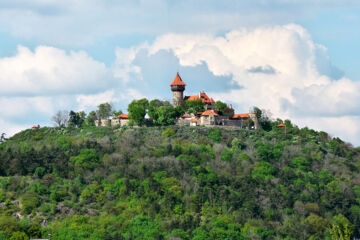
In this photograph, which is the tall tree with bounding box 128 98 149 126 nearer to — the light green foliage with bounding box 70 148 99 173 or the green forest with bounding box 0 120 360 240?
the green forest with bounding box 0 120 360 240

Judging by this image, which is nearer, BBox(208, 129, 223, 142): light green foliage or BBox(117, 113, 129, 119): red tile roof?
BBox(208, 129, 223, 142): light green foliage

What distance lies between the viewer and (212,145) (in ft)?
408

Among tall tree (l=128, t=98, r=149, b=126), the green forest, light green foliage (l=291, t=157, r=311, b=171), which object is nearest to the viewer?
the green forest

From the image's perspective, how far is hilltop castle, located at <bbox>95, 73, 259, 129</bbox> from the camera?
130000 mm

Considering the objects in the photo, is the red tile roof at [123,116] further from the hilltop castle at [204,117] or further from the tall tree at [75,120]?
the tall tree at [75,120]

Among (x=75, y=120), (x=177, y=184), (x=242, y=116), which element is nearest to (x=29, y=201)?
(x=177, y=184)

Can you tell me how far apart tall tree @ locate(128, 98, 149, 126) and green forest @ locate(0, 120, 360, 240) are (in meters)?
2.56

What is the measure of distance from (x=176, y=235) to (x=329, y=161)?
140ft

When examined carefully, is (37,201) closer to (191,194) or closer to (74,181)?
(74,181)

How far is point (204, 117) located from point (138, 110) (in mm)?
12212

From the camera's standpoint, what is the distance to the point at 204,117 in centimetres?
13000

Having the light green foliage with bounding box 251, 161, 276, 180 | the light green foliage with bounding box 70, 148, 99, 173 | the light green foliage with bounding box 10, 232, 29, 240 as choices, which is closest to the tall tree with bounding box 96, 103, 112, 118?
the light green foliage with bounding box 70, 148, 99, 173

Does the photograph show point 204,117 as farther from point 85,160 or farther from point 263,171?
point 85,160

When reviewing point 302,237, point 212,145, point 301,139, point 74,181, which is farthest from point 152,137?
point 302,237
